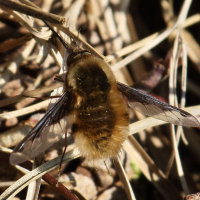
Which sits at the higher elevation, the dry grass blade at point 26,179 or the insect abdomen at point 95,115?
the insect abdomen at point 95,115

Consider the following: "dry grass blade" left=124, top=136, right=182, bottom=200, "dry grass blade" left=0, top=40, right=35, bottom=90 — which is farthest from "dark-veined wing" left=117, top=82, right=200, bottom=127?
"dry grass blade" left=0, top=40, right=35, bottom=90

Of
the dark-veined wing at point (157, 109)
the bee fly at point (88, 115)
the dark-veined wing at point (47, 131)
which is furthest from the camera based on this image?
the dark-veined wing at point (157, 109)

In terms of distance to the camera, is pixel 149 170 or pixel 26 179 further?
pixel 149 170

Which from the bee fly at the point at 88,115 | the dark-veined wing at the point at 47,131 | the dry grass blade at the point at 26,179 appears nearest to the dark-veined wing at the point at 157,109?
the bee fly at the point at 88,115

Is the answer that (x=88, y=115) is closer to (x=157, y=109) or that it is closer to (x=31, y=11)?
(x=157, y=109)

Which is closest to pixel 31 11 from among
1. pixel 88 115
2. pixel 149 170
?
pixel 88 115

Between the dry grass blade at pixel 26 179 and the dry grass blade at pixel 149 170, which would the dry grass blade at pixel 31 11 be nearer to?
the dry grass blade at pixel 26 179
